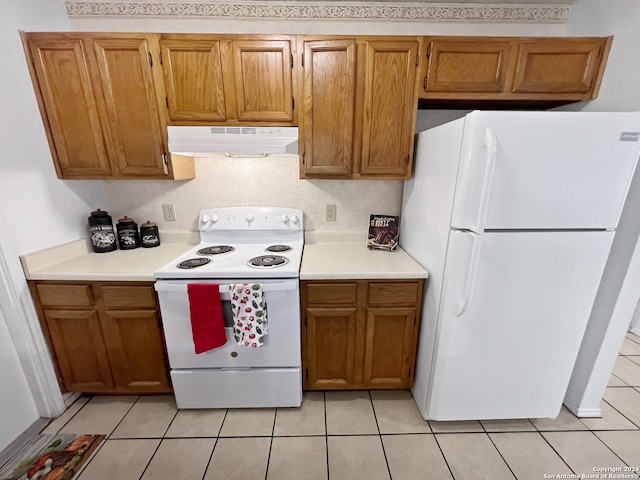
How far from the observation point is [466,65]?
58.1 inches

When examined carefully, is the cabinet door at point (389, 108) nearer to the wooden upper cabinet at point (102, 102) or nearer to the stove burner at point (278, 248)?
the stove burner at point (278, 248)

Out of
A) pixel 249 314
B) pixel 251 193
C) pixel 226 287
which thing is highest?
pixel 251 193

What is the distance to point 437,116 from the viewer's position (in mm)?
1853

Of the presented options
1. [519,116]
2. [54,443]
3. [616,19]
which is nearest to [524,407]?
[519,116]

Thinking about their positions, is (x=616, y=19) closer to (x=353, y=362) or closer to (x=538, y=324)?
(x=538, y=324)

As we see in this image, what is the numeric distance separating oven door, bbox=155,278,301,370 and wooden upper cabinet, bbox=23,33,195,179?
0.80 meters

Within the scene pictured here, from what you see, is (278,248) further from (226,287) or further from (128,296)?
(128,296)

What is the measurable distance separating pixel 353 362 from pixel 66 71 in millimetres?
2376

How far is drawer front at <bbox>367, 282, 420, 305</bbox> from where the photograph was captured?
153cm

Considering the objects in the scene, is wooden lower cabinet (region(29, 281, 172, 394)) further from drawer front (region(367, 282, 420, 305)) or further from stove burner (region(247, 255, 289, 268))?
drawer front (region(367, 282, 420, 305))

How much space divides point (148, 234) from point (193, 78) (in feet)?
3.64

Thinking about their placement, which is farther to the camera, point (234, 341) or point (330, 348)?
point (330, 348)

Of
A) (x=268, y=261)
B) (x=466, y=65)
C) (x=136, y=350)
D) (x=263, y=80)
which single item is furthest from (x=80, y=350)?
(x=466, y=65)

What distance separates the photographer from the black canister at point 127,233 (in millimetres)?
1868
